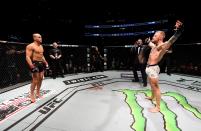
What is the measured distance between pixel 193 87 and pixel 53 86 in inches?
176

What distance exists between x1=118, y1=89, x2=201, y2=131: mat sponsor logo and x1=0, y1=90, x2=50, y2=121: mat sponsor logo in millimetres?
2308

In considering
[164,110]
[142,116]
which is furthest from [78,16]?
[142,116]

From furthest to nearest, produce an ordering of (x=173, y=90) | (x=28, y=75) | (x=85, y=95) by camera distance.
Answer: (x=28, y=75), (x=173, y=90), (x=85, y=95)

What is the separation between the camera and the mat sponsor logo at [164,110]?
3795 millimetres

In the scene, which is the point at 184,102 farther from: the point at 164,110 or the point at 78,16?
the point at 78,16

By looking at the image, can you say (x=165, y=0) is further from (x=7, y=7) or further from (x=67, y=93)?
(x=67, y=93)

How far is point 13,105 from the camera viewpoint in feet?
15.6

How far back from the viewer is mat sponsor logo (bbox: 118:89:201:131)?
149 inches

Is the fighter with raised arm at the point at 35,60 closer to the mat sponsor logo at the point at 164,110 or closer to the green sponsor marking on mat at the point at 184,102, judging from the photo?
the mat sponsor logo at the point at 164,110

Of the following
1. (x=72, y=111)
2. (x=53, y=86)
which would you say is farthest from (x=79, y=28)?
(x=72, y=111)

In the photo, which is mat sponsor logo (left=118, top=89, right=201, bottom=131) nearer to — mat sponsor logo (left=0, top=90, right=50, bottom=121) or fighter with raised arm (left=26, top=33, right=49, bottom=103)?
fighter with raised arm (left=26, top=33, right=49, bottom=103)

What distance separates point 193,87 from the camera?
280 inches

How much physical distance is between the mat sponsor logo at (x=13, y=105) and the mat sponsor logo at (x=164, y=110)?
2.31 metres

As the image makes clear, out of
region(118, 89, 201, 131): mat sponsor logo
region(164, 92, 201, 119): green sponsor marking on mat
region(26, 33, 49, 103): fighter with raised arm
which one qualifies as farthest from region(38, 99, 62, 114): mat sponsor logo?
region(164, 92, 201, 119): green sponsor marking on mat
